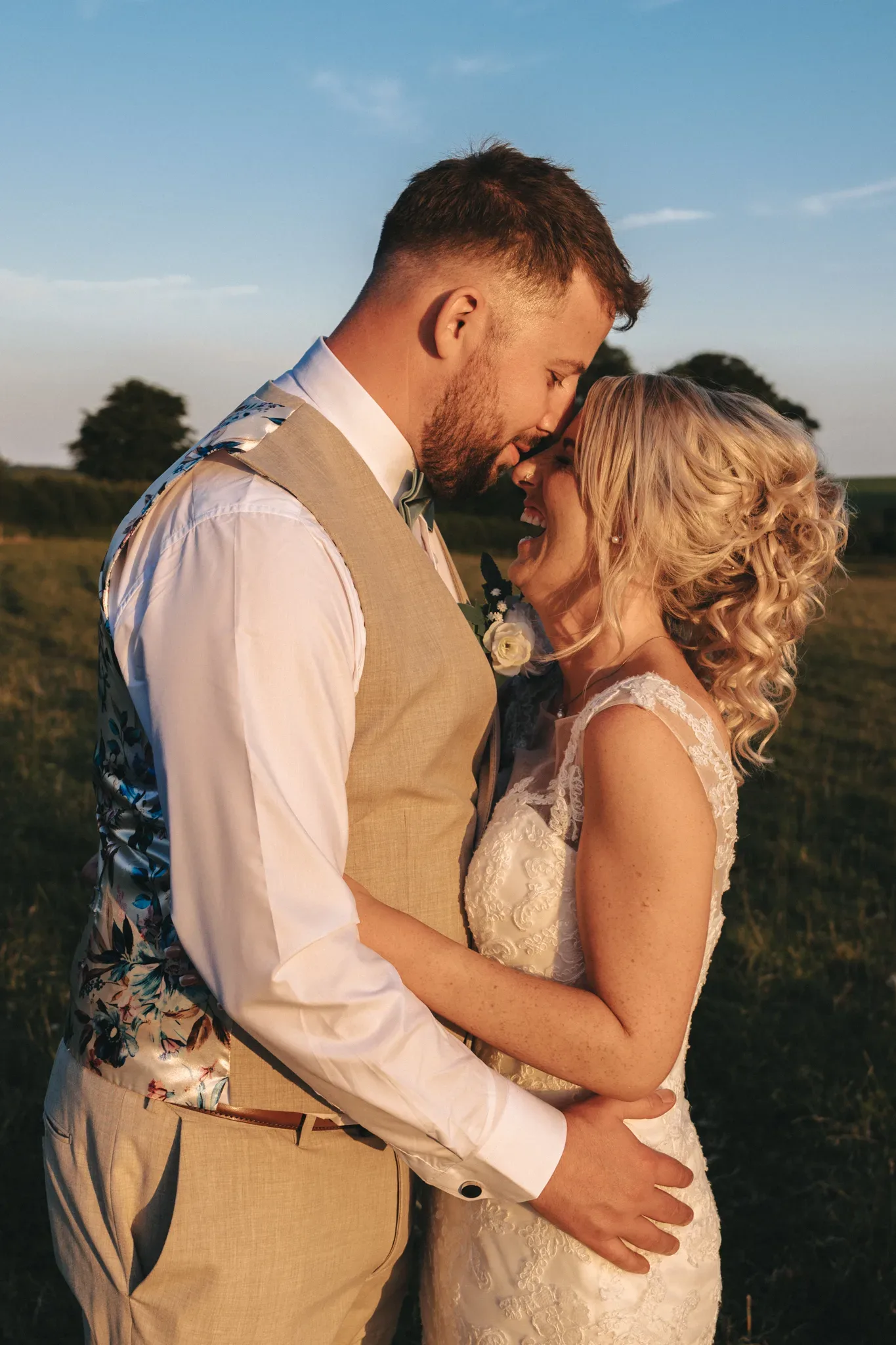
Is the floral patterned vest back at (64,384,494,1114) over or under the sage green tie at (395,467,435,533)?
under

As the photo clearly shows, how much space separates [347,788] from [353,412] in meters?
0.74

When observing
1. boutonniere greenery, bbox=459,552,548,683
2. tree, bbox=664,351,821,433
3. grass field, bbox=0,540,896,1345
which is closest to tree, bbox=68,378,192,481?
tree, bbox=664,351,821,433

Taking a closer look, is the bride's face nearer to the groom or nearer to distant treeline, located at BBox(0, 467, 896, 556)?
the groom

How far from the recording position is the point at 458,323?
227 cm

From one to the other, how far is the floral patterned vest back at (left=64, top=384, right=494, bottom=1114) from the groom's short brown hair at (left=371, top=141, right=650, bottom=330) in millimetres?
518

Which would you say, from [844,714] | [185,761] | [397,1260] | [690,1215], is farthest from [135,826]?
[844,714]

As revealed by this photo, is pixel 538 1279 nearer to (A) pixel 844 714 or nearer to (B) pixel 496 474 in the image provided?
(B) pixel 496 474

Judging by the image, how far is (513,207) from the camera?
2.31 meters


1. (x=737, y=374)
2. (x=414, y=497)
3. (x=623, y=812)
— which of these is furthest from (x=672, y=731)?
(x=737, y=374)

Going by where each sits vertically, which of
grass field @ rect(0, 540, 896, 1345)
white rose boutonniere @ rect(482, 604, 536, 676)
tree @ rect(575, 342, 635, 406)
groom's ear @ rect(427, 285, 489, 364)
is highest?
tree @ rect(575, 342, 635, 406)

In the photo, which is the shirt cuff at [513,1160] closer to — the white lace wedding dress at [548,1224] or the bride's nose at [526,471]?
the white lace wedding dress at [548,1224]

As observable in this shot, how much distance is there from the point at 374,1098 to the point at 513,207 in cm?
174

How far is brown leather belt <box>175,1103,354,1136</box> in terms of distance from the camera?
6.44 ft

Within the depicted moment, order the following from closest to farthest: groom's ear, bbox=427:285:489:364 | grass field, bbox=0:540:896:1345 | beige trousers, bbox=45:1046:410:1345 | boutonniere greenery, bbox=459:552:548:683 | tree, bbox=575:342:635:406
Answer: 1. beige trousers, bbox=45:1046:410:1345
2. groom's ear, bbox=427:285:489:364
3. boutonniere greenery, bbox=459:552:548:683
4. grass field, bbox=0:540:896:1345
5. tree, bbox=575:342:635:406
